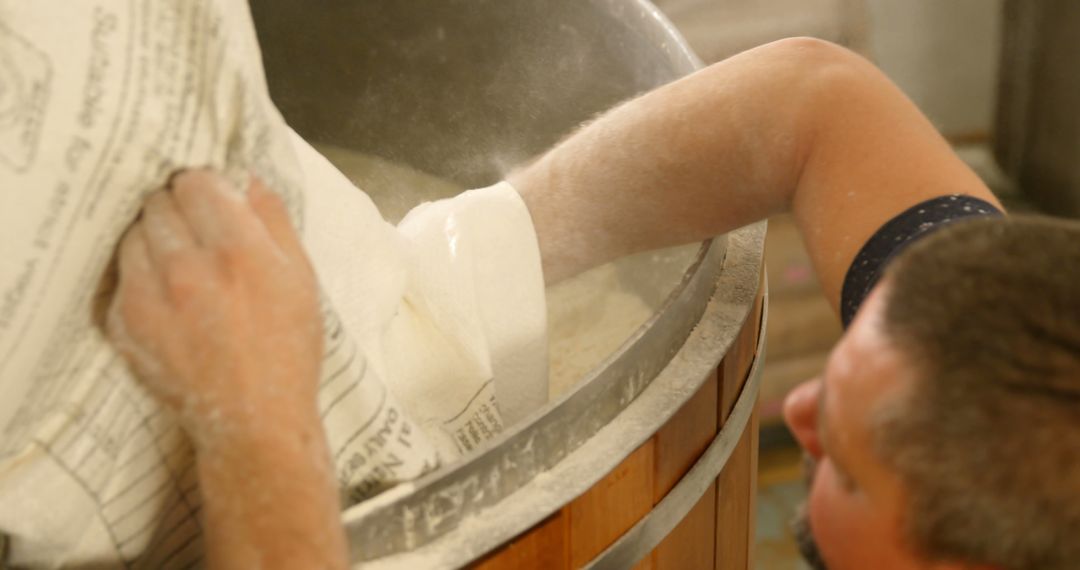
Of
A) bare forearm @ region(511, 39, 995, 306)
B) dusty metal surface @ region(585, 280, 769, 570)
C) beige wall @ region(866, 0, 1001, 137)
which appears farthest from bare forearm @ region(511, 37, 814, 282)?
beige wall @ region(866, 0, 1001, 137)

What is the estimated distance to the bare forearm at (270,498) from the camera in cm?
62

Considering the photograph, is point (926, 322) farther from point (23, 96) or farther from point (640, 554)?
point (23, 96)

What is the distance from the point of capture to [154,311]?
0.61 m

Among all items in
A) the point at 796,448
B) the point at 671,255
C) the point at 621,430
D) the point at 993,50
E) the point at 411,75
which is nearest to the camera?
the point at 621,430

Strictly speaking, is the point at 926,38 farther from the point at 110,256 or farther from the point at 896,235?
the point at 110,256

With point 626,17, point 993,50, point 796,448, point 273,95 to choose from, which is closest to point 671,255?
point 626,17

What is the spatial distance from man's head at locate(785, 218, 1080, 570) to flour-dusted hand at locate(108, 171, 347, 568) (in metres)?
0.29

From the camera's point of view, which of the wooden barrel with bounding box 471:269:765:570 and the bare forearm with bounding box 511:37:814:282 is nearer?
the wooden barrel with bounding box 471:269:765:570

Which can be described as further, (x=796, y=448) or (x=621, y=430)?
(x=796, y=448)

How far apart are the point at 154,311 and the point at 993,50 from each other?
2.07m

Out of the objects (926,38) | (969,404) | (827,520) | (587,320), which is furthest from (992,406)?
(926,38)

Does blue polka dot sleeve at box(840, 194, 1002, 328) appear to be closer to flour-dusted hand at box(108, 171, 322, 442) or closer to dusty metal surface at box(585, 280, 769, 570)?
dusty metal surface at box(585, 280, 769, 570)

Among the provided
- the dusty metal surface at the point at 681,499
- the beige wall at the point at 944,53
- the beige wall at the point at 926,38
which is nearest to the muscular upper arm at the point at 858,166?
the dusty metal surface at the point at 681,499

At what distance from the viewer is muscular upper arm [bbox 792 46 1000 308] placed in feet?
2.68
